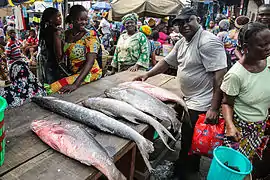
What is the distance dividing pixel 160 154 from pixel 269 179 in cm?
152

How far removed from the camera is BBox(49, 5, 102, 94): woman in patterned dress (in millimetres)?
2971

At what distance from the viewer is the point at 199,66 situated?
264 centimetres

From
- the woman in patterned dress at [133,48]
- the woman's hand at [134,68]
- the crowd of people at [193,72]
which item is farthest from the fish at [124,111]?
the woman in patterned dress at [133,48]

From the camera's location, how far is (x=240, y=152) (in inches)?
86.9

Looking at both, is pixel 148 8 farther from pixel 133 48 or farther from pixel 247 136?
pixel 247 136

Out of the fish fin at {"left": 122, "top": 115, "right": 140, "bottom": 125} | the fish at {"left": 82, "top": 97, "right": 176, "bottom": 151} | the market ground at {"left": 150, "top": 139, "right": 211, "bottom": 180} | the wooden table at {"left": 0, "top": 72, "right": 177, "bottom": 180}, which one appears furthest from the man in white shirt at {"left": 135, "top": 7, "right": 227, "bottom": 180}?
the wooden table at {"left": 0, "top": 72, "right": 177, "bottom": 180}

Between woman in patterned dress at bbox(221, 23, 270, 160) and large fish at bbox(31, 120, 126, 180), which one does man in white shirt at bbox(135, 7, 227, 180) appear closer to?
woman in patterned dress at bbox(221, 23, 270, 160)

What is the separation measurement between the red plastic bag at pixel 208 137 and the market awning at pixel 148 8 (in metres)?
6.04

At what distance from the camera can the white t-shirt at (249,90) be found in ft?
6.64

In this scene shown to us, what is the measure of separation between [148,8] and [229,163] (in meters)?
6.52

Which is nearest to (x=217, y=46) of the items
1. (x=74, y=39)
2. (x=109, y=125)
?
(x=109, y=125)

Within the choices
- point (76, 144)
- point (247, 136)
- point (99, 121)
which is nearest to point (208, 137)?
point (247, 136)

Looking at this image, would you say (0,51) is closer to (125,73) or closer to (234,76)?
(125,73)

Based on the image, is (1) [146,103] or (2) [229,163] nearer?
(2) [229,163]
